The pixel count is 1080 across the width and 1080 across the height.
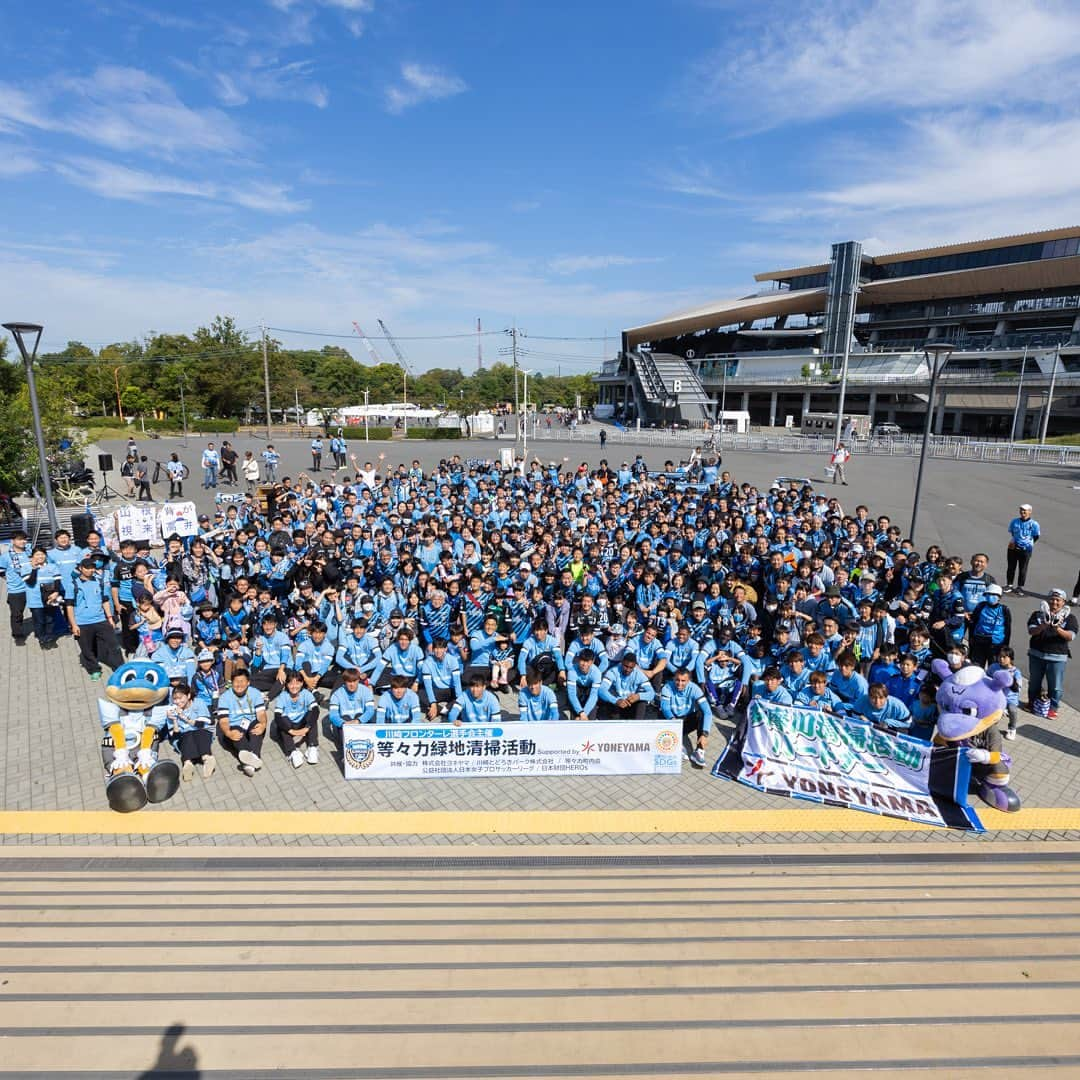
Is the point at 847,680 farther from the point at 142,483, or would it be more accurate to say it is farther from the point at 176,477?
the point at 142,483

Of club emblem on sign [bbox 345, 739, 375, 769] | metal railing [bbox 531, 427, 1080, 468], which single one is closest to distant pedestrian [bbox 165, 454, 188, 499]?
club emblem on sign [bbox 345, 739, 375, 769]

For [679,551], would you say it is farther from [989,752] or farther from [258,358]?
[258,358]

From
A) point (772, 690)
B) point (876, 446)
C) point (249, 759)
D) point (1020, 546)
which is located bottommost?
point (249, 759)

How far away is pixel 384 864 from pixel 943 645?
7.65 m

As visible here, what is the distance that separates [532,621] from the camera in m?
9.91

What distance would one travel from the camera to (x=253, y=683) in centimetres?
852

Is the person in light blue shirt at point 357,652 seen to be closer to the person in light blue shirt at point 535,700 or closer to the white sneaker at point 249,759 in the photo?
the white sneaker at point 249,759

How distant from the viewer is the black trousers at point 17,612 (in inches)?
430

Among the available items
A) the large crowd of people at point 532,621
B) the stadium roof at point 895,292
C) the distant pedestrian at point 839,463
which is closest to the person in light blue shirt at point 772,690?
the large crowd of people at point 532,621

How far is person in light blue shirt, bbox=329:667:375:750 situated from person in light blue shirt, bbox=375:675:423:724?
11cm

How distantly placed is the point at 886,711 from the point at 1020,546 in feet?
27.4

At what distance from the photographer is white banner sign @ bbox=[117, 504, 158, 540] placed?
46.4 ft

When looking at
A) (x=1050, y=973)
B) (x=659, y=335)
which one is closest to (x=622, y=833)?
(x=1050, y=973)

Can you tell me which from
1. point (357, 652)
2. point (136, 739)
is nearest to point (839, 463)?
point (357, 652)
